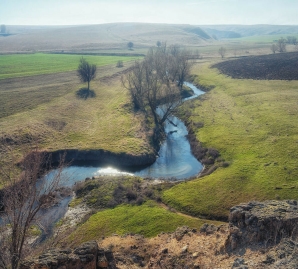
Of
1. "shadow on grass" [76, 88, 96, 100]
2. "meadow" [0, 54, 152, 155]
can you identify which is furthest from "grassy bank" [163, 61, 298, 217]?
"shadow on grass" [76, 88, 96, 100]

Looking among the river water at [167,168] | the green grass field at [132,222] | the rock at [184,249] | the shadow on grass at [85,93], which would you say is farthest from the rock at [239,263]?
the shadow on grass at [85,93]

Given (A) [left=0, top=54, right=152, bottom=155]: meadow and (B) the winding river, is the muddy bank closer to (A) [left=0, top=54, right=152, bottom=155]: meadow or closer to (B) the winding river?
(A) [left=0, top=54, right=152, bottom=155]: meadow

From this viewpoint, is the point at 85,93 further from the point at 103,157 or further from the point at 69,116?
the point at 103,157

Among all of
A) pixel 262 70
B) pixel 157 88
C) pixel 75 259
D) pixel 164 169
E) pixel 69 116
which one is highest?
pixel 262 70

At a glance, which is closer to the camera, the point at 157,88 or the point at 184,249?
the point at 184,249

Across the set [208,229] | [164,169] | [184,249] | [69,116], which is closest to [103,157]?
[164,169]

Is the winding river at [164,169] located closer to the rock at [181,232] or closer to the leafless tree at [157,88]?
the leafless tree at [157,88]
